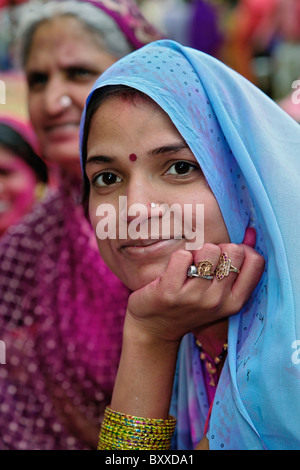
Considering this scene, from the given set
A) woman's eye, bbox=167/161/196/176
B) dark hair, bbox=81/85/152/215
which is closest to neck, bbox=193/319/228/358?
woman's eye, bbox=167/161/196/176

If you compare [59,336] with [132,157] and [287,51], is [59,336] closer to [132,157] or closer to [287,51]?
[132,157]

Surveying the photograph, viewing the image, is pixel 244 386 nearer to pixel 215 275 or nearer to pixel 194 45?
pixel 215 275

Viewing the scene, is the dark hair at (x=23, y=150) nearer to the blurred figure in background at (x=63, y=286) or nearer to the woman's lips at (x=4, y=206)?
the woman's lips at (x=4, y=206)

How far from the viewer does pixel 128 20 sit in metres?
2.15

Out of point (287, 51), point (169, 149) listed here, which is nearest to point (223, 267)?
point (169, 149)

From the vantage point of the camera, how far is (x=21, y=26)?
2197mm

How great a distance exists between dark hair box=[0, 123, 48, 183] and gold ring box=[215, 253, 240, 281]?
1943 millimetres

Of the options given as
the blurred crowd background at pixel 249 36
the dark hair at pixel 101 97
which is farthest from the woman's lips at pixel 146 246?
the blurred crowd background at pixel 249 36

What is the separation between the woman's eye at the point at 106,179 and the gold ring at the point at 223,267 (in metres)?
0.29

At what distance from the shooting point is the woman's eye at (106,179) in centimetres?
131

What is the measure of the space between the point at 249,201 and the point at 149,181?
0.23 meters

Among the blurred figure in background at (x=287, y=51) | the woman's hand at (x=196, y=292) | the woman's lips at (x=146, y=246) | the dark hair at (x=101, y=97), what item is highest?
the blurred figure in background at (x=287, y=51)
